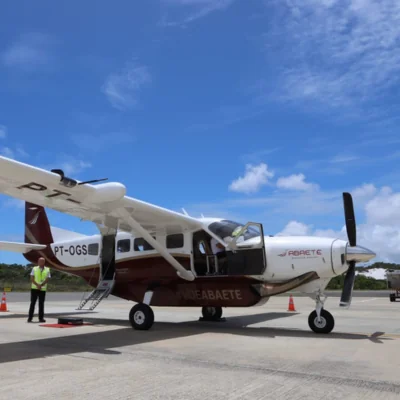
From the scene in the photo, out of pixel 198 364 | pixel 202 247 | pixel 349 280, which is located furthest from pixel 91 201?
pixel 349 280

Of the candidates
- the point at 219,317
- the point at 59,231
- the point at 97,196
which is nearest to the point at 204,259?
the point at 219,317

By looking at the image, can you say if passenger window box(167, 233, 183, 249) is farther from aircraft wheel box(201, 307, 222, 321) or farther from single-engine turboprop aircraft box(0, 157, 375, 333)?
aircraft wheel box(201, 307, 222, 321)

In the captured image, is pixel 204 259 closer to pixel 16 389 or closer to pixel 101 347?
pixel 101 347

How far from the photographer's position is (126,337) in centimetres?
912

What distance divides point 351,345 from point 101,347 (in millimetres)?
4626

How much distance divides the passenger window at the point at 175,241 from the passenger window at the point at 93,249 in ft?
9.20

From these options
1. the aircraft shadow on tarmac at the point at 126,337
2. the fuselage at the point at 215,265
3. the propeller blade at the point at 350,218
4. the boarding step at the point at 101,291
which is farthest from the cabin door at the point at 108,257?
the propeller blade at the point at 350,218

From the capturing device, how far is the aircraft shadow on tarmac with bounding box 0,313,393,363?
23.4 feet

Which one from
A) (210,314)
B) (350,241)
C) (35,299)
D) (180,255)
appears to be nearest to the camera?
(350,241)

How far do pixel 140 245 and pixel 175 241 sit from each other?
118 cm

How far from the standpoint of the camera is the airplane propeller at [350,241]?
9438 mm

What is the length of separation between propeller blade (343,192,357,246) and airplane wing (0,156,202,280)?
12.0 feet

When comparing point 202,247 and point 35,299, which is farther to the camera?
point 35,299

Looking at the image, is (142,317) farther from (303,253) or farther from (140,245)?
(303,253)
